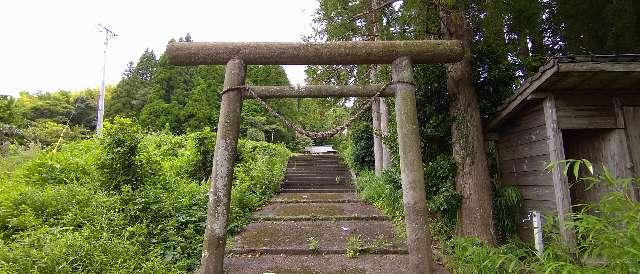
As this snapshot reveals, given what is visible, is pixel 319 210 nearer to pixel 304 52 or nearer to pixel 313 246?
pixel 313 246

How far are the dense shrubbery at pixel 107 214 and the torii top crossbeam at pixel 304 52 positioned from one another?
243cm

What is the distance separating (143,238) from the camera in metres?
5.12

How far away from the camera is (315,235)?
652cm

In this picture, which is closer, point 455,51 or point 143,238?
point 455,51

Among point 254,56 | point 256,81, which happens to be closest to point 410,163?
point 254,56

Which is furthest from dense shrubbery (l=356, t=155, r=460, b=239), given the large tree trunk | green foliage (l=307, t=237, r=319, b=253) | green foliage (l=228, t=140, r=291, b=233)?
green foliage (l=228, t=140, r=291, b=233)

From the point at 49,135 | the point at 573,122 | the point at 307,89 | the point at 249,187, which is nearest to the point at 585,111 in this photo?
the point at 573,122

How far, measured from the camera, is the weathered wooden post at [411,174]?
378cm

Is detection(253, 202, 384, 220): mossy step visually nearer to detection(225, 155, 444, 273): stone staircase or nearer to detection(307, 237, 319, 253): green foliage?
detection(225, 155, 444, 273): stone staircase

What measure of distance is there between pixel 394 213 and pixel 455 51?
173 inches

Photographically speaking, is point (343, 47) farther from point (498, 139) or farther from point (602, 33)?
point (602, 33)

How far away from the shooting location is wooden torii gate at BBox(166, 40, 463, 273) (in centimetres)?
389

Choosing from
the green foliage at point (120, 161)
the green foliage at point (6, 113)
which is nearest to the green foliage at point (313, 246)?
the green foliage at point (120, 161)

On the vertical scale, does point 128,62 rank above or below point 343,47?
above
